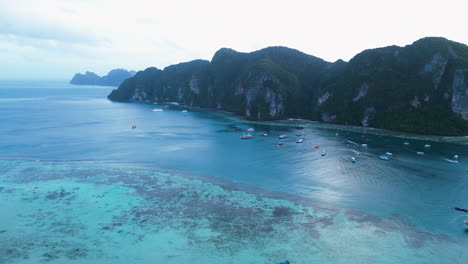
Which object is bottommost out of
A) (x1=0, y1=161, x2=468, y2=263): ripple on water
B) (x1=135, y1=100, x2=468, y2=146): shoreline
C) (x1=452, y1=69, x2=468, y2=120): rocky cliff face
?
(x1=0, y1=161, x2=468, y2=263): ripple on water

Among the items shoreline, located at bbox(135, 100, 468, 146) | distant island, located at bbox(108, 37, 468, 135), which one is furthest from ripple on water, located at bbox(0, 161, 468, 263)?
distant island, located at bbox(108, 37, 468, 135)

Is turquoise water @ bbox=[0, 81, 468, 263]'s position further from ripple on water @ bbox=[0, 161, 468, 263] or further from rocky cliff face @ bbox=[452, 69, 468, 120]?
rocky cliff face @ bbox=[452, 69, 468, 120]

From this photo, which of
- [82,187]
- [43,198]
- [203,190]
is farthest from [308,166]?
Answer: [43,198]

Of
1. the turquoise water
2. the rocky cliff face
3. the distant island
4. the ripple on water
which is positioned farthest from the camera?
the distant island

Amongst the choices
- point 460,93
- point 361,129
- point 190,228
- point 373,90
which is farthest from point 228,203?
point 373,90

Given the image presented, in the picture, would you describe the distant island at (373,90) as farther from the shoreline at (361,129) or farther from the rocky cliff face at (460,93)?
the shoreline at (361,129)

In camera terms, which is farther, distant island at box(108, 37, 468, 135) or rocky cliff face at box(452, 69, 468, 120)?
distant island at box(108, 37, 468, 135)

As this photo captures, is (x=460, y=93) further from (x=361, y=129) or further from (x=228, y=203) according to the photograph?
(x=228, y=203)
